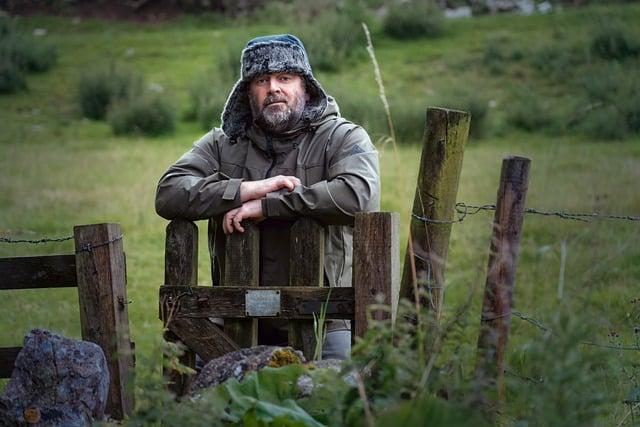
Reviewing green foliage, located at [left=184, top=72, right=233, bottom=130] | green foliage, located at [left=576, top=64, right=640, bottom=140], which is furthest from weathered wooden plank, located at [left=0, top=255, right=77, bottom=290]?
green foliage, located at [left=184, top=72, right=233, bottom=130]

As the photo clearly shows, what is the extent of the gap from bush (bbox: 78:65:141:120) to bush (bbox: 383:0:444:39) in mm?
7812

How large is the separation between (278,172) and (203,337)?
887mm

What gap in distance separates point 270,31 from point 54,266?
25936 millimetres

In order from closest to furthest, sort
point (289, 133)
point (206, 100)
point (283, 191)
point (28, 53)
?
point (283, 191)
point (289, 133)
point (206, 100)
point (28, 53)

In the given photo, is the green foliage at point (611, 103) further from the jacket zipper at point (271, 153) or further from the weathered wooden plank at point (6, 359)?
the weathered wooden plank at point (6, 359)

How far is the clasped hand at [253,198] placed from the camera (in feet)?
18.1

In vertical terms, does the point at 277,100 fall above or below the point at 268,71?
below

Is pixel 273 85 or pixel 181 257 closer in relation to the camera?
pixel 181 257

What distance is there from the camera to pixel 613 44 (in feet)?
88.0

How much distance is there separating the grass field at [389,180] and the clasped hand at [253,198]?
2.47 ft

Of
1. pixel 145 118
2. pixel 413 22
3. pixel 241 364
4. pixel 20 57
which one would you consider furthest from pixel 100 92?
pixel 241 364

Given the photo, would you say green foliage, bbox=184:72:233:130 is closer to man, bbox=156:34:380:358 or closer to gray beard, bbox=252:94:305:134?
man, bbox=156:34:380:358

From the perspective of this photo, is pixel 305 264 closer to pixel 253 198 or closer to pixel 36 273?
pixel 253 198

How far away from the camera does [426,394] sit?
3445 millimetres
